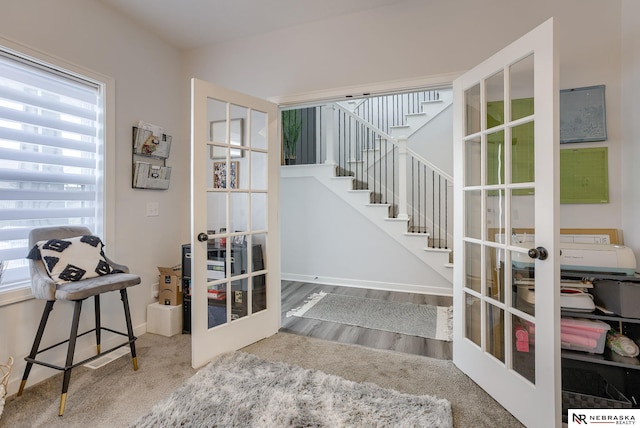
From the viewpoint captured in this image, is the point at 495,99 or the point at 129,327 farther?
the point at 129,327

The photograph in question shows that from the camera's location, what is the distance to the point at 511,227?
1761 mm

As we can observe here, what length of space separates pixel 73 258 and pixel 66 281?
0.50 feet

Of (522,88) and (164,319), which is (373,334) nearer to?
(164,319)

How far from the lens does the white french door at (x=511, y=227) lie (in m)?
1.47

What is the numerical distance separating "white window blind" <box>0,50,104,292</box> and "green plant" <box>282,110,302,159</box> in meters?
2.48

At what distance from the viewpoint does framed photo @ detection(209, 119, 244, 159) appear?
91.1 inches

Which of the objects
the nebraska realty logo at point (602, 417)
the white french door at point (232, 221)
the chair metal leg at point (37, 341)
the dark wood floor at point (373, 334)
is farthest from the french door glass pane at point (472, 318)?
the chair metal leg at point (37, 341)

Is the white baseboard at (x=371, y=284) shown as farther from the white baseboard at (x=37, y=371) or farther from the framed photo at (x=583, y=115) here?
the white baseboard at (x=37, y=371)

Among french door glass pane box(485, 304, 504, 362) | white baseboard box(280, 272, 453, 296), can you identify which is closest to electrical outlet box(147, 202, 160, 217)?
white baseboard box(280, 272, 453, 296)

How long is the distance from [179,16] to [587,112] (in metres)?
3.11

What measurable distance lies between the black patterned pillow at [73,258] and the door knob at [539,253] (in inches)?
102

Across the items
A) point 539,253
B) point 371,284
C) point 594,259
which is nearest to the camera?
point 539,253

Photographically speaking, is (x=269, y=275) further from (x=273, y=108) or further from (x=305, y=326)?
(x=273, y=108)

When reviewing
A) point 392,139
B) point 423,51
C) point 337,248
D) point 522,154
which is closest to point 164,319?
point 337,248
